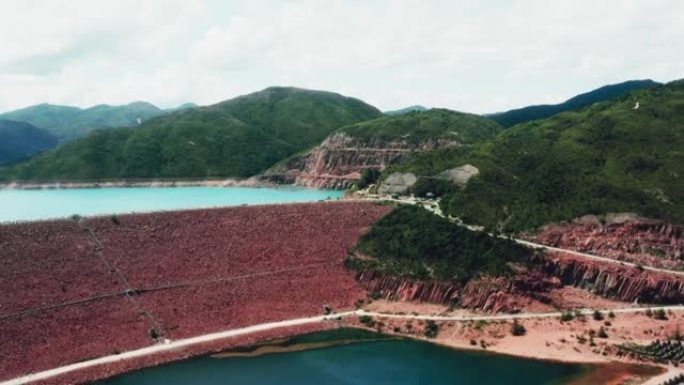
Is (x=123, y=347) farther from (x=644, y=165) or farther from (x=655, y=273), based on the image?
(x=644, y=165)

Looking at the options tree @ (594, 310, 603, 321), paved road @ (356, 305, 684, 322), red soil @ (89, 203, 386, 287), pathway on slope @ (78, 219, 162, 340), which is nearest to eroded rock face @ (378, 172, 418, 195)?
red soil @ (89, 203, 386, 287)

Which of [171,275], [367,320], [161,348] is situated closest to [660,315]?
[367,320]

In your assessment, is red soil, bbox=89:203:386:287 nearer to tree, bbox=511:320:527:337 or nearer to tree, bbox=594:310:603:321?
tree, bbox=511:320:527:337

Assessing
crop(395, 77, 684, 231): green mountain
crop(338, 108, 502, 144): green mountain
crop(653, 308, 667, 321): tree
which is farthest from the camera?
crop(338, 108, 502, 144): green mountain

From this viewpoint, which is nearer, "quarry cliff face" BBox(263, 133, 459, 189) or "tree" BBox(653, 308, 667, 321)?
"tree" BBox(653, 308, 667, 321)

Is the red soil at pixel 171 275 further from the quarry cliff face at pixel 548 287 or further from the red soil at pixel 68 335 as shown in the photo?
the quarry cliff face at pixel 548 287

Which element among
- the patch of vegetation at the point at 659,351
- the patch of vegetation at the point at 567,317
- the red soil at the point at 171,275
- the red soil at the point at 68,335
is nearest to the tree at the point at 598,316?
→ the patch of vegetation at the point at 567,317
